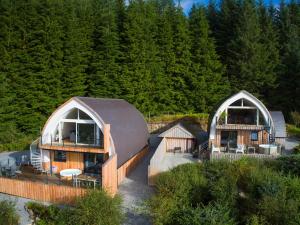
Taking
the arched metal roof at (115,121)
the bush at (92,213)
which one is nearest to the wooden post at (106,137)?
the arched metal roof at (115,121)

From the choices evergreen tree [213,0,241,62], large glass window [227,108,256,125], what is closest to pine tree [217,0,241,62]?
evergreen tree [213,0,241,62]

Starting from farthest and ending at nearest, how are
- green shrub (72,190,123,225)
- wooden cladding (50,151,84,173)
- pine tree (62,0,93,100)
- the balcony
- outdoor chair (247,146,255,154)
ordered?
pine tree (62,0,93,100) < outdoor chair (247,146,255,154) < wooden cladding (50,151,84,173) < the balcony < green shrub (72,190,123,225)

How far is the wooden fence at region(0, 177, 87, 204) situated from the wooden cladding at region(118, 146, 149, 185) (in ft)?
12.0

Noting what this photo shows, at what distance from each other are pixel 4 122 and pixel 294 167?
25.9 m

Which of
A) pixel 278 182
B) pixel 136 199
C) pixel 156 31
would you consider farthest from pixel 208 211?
pixel 156 31

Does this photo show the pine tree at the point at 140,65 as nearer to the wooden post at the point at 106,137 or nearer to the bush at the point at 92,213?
the wooden post at the point at 106,137

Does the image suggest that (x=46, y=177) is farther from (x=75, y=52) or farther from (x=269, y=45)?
(x=269, y=45)

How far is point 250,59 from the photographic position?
38906mm

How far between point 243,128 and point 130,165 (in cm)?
925

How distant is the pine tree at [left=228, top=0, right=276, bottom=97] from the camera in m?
38.5

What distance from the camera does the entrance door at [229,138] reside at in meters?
24.8

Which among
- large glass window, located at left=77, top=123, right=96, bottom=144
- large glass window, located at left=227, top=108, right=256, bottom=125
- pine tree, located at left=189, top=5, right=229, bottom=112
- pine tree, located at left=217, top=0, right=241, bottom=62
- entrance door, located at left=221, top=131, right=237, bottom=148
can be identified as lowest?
entrance door, located at left=221, top=131, right=237, bottom=148

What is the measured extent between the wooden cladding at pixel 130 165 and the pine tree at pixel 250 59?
2022cm

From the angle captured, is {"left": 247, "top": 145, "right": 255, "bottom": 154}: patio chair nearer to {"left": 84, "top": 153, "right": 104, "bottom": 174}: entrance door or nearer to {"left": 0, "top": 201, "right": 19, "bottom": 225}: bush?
{"left": 84, "top": 153, "right": 104, "bottom": 174}: entrance door
